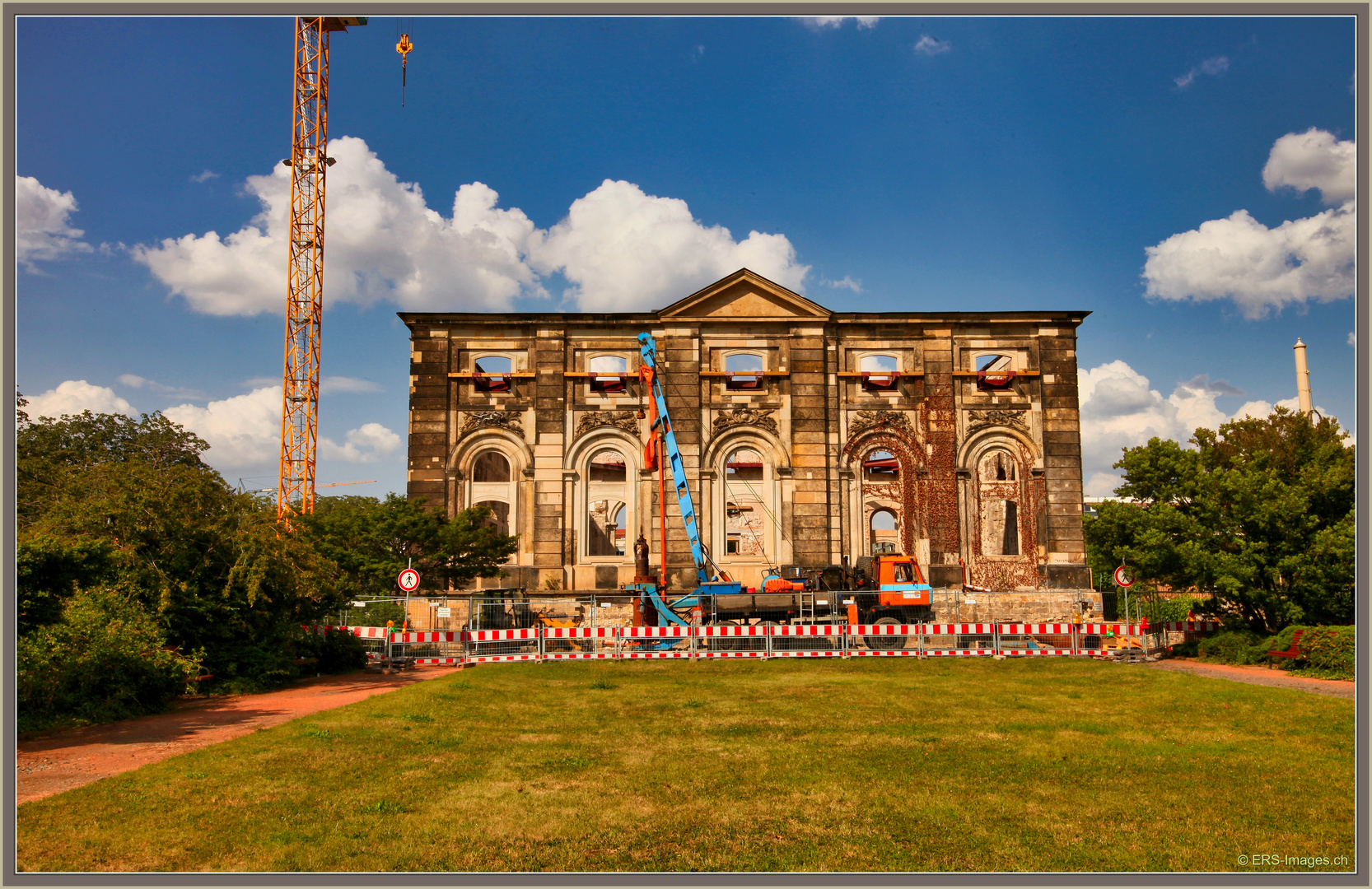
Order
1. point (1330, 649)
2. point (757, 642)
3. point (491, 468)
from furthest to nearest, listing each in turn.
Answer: point (491, 468)
point (757, 642)
point (1330, 649)

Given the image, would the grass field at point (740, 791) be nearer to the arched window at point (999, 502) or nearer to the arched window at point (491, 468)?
the arched window at point (999, 502)

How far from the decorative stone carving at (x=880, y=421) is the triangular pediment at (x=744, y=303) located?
13.3 feet

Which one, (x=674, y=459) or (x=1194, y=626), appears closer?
(x=1194, y=626)

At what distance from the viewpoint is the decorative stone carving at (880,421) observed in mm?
32250

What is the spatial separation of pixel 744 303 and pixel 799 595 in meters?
12.6

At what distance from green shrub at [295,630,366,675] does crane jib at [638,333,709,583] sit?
36.4ft

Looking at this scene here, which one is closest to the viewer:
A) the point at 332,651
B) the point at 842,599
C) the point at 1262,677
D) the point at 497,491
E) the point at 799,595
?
the point at 1262,677

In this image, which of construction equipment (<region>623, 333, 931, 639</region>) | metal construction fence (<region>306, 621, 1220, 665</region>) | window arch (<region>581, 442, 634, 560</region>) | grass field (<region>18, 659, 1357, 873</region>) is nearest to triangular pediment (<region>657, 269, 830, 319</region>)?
construction equipment (<region>623, 333, 931, 639</region>)

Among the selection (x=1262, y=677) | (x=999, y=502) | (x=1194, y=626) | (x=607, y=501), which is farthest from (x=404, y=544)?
(x=607, y=501)

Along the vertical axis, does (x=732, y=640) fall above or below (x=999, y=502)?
below

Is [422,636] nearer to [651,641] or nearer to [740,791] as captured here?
[651,641]

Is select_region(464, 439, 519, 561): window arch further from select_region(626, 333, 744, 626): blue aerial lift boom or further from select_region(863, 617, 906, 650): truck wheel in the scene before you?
select_region(863, 617, 906, 650): truck wheel

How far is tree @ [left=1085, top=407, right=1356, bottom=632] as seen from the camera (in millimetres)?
18875

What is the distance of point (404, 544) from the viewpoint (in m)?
27.8
